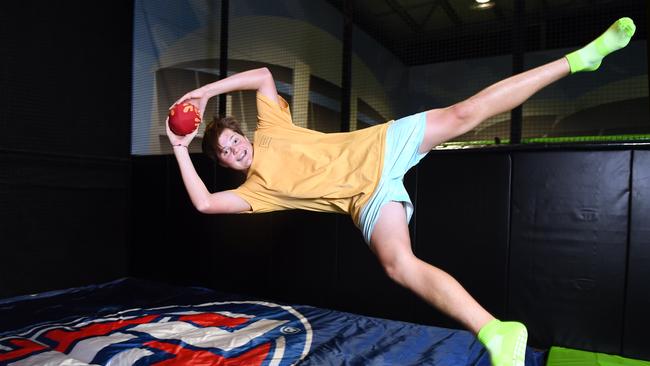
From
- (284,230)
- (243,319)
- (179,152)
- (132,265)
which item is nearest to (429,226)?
(284,230)

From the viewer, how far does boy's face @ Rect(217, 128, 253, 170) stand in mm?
1696

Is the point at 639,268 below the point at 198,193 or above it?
below

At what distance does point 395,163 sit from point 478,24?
5.30ft

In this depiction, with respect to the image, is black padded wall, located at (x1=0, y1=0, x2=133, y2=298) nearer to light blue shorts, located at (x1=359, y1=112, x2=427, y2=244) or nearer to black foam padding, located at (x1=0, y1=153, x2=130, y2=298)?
black foam padding, located at (x1=0, y1=153, x2=130, y2=298)

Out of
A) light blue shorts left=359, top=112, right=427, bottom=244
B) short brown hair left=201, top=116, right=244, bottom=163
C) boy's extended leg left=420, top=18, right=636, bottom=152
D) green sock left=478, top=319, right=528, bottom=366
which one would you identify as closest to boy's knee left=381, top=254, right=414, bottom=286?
light blue shorts left=359, top=112, right=427, bottom=244

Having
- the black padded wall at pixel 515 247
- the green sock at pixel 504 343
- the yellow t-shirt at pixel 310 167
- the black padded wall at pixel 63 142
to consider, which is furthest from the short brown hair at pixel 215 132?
the black padded wall at pixel 63 142

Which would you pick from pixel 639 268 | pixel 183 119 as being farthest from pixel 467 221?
pixel 183 119

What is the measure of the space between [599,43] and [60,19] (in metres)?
3.46

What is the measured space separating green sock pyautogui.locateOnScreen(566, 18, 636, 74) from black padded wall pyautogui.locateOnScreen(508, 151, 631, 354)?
95 centimetres

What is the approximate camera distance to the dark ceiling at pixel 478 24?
2.35m

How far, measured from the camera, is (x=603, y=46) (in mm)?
1260

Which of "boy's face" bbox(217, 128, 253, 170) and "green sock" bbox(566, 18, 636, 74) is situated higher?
"green sock" bbox(566, 18, 636, 74)

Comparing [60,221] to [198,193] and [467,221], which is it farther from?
[467,221]

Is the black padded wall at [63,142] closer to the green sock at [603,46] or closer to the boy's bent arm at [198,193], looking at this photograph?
the boy's bent arm at [198,193]
